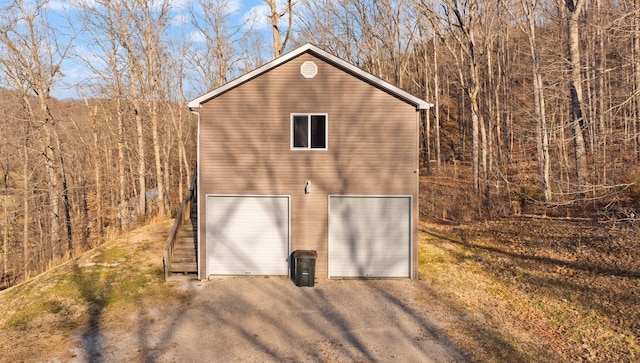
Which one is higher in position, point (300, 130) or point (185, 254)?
point (300, 130)

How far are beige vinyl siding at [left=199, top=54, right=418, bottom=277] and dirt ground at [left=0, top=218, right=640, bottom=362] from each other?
1.88 m

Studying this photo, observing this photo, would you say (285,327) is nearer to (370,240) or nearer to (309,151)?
(370,240)

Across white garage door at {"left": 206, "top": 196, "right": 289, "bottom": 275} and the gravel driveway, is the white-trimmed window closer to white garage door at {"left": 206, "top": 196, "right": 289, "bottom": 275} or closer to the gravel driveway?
white garage door at {"left": 206, "top": 196, "right": 289, "bottom": 275}

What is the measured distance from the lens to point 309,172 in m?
11.1

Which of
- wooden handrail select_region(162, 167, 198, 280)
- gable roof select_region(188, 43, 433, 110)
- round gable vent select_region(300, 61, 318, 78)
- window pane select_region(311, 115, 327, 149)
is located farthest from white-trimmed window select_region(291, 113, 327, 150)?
wooden handrail select_region(162, 167, 198, 280)

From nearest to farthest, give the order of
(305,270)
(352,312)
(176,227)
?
(352,312) < (305,270) < (176,227)

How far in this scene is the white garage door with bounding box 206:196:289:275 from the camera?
11125 mm

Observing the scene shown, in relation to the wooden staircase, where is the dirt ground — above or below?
below

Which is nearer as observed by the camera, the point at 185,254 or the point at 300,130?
the point at 300,130

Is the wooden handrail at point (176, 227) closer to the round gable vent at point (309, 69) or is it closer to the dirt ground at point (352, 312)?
the dirt ground at point (352, 312)

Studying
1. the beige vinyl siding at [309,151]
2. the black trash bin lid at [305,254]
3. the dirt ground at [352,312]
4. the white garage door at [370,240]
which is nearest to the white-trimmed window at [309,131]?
the beige vinyl siding at [309,151]

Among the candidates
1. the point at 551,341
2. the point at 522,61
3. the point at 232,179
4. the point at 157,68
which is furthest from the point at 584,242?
the point at 522,61

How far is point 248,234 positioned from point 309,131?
351 cm

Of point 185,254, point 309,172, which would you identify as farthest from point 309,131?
point 185,254
